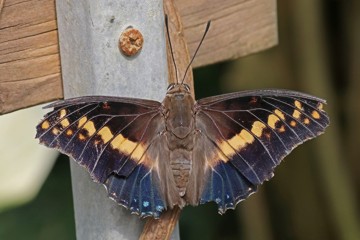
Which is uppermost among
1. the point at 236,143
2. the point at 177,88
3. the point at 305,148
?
the point at 177,88

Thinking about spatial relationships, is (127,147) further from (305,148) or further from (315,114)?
(305,148)

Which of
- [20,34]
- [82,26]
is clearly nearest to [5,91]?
[20,34]

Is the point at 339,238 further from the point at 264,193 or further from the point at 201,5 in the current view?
the point at 201,5

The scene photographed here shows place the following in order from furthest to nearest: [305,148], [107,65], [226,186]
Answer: [305,148] < [226,186] < [107,65]

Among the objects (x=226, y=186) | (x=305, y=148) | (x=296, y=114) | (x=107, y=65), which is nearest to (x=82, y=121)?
(x=107, y=65)

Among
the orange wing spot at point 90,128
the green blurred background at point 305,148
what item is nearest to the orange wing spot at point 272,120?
the orange wing spot at point 90,128

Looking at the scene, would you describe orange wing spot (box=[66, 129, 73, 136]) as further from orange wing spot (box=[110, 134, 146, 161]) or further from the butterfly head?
the butterfly head

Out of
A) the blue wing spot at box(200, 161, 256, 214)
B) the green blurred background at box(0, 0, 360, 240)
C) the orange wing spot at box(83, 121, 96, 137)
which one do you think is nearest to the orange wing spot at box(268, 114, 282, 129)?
the blue wing spot at box(200, 161, 256, 214)
